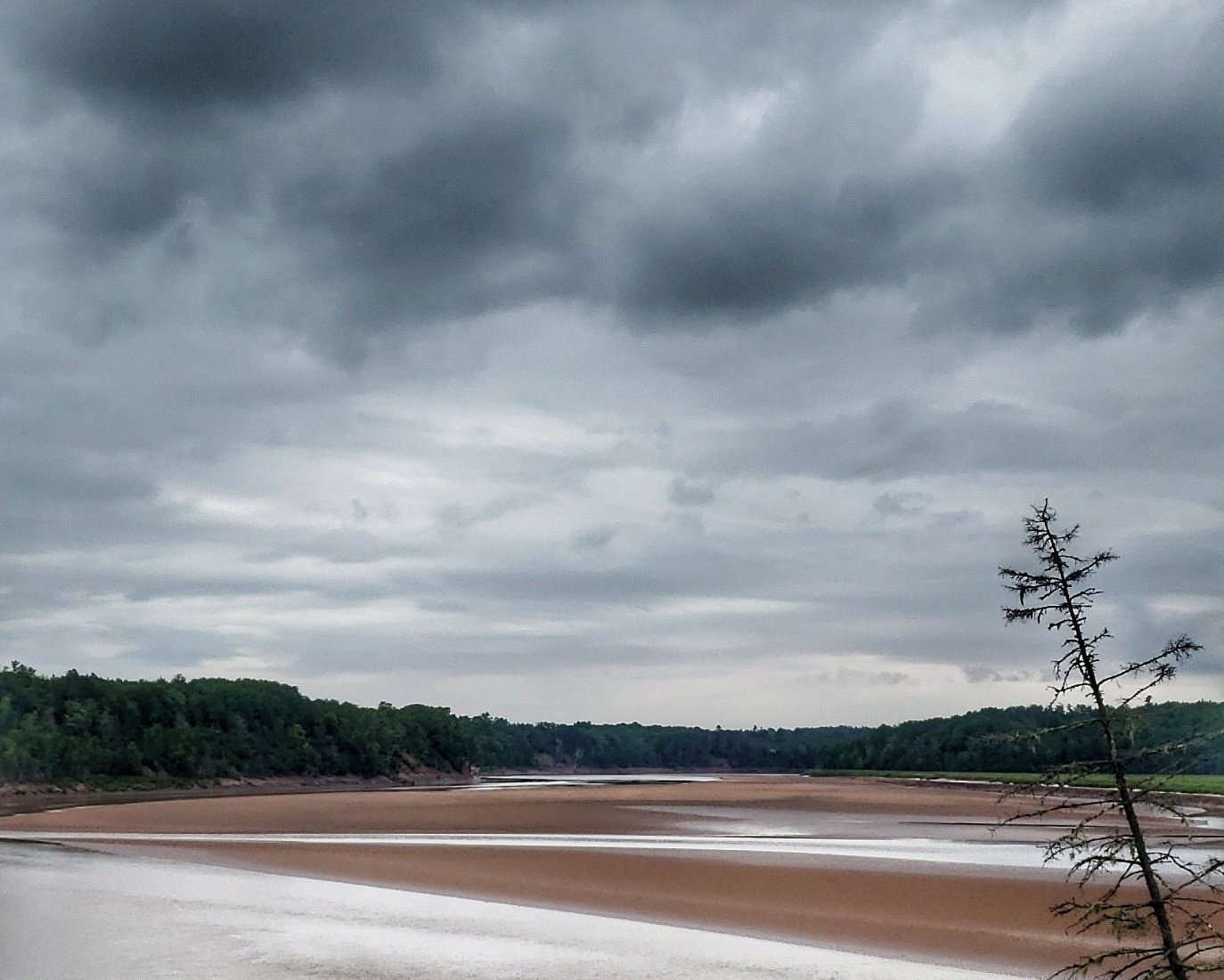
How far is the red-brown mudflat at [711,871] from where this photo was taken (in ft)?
89.2

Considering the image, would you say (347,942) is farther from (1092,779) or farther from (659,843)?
(1092,779)

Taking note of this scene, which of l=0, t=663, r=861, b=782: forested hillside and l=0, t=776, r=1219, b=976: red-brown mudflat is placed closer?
l=0, t=776, r=1219, b=976: red-brown mudflat

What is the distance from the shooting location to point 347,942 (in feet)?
80.8

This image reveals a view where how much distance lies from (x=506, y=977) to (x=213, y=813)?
193 ft

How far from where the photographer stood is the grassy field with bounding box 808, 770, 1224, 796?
398 inches

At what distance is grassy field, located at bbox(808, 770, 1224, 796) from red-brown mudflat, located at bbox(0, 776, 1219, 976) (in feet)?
12.1

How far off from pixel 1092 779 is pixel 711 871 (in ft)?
186

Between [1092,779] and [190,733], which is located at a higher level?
[190,733]

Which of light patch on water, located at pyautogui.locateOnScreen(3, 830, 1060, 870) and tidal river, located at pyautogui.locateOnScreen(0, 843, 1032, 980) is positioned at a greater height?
tidal river, located at pyautogui.locateOnScreen(0, 843, 1032, 980)

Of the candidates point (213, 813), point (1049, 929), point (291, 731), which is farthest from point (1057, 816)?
point (291, 731)

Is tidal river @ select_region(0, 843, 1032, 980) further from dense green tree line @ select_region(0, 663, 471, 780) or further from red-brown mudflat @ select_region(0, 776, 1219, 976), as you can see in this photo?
dense green tree line @ select_region(0, 663, 471, 780)

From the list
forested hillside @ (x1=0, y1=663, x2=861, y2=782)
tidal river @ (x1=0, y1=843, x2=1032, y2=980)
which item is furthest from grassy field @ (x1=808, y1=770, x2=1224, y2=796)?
forested hillside @ (x1=0, y1=663, x2=861, y2=782)

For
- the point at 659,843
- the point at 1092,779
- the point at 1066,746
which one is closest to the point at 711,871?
the point at 659,843

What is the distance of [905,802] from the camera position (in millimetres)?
88500
